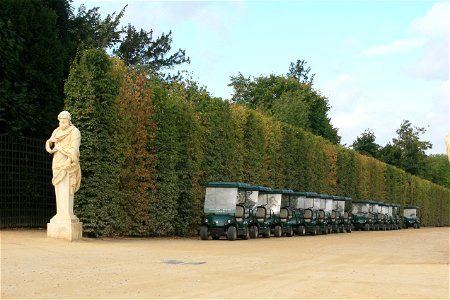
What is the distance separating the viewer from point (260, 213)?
34.6 meters

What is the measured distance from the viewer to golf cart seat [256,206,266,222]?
3434 cm

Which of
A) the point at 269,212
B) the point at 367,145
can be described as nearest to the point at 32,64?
the point at 269,212

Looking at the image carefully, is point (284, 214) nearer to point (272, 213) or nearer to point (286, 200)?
point (286, 200)

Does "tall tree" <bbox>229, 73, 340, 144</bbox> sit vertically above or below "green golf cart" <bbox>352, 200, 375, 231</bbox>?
above

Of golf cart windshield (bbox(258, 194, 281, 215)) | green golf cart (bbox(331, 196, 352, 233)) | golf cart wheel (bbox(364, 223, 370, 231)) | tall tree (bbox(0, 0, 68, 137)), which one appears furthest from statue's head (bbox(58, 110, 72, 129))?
golf cart wheel (bbox(364, 223, 370, 231))

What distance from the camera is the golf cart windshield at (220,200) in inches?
1219

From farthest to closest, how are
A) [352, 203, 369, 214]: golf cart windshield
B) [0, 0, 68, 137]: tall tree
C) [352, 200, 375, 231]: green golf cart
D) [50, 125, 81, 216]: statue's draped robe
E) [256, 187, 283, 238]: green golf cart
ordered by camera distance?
1. [352, 203, 369, 214]: golf cart windshield
2. [352, 200, 375, 231]: green golf cart
3. [256, 187, 283, 238]: green golf cart
4. [0, 0, 68, 137]: tall tree
5. [50, 125, 81, 216]: statue's draped robe

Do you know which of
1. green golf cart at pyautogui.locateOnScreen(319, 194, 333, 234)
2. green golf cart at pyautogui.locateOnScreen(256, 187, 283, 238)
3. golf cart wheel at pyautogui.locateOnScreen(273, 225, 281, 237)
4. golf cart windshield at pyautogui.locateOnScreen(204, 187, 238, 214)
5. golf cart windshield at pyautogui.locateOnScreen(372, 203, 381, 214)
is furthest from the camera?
golf cart windshield at pyautogui.locateOnScreen(372, 203, 381, 214)

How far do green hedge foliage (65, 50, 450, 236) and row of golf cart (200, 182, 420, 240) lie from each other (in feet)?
5.15

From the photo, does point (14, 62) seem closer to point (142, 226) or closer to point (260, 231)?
point (142, 226)

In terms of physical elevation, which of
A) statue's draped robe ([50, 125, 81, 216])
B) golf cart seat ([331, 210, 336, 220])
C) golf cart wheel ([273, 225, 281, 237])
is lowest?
golf cart wheel ([273, 225, 281, 237])

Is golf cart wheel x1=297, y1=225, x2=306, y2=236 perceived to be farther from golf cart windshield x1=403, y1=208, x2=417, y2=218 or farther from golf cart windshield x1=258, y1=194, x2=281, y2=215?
golf cart windshield x1=403, y1=208, x2=417, y2=218

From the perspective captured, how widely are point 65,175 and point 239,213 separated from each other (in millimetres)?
10811

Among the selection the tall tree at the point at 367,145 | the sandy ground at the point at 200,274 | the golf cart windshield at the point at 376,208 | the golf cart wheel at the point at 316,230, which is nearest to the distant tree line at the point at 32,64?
the sandy ground at the point at 200,274
